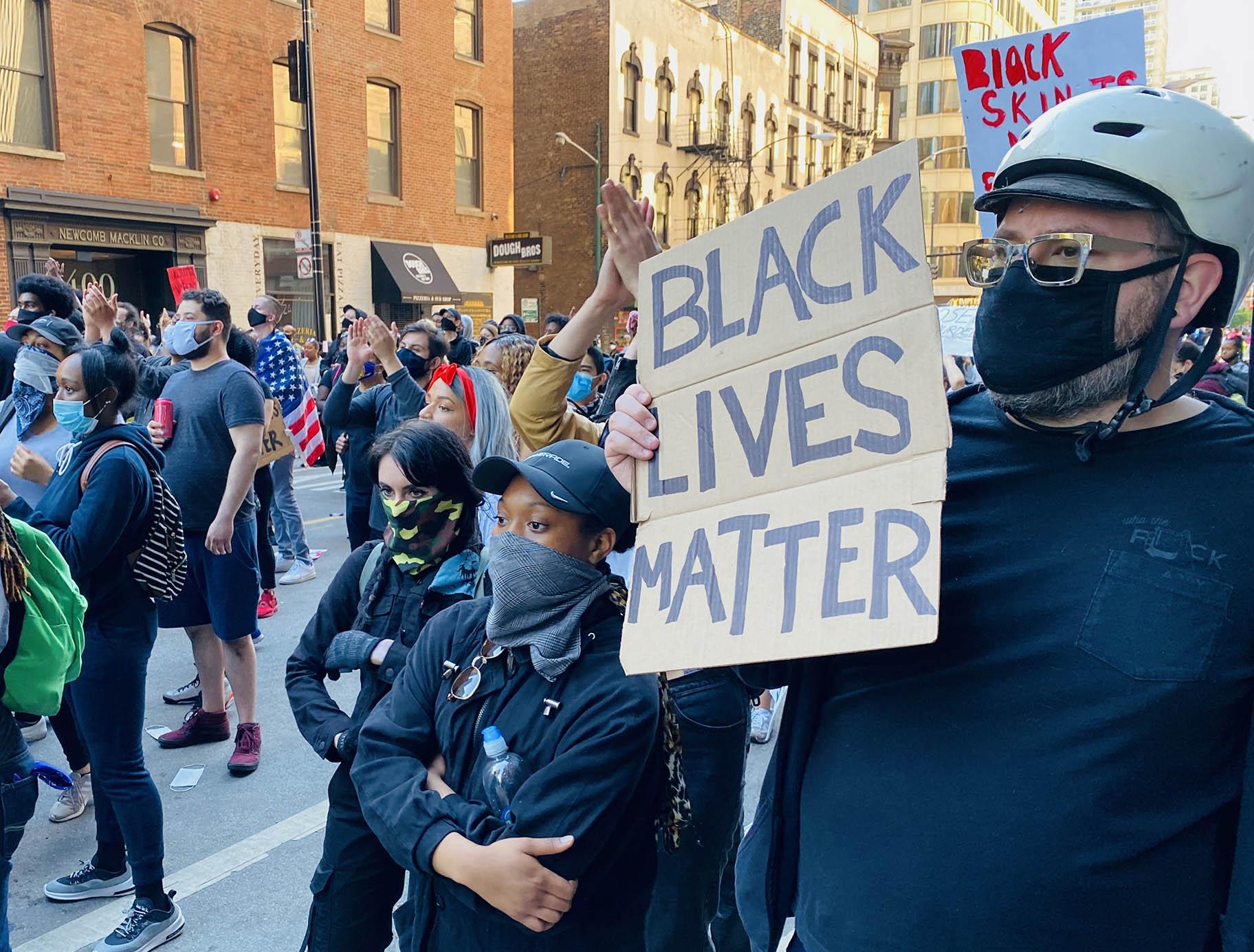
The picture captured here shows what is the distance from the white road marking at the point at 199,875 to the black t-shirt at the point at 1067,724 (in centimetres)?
298

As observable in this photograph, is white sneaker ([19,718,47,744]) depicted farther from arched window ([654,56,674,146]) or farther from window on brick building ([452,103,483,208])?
arched window ([654,56,674,146])

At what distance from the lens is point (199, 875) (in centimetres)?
371

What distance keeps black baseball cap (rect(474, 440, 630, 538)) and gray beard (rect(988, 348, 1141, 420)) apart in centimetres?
88

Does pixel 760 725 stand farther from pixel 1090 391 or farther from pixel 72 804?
pixel 1090 391

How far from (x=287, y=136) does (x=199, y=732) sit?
638 inches

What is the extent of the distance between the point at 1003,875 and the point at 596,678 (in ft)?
2.87

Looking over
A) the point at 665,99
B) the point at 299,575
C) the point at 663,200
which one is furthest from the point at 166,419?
the point at 665,99

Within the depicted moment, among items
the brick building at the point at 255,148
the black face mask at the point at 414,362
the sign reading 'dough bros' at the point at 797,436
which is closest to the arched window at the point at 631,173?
the brick building at the point at 255,148

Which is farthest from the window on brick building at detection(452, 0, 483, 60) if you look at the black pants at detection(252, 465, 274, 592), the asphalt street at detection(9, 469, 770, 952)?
the asphalt street at detection(9, 469, 770, 952)

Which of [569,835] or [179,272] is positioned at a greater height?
[179,272]

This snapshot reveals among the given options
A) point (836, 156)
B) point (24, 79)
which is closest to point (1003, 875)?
point (24, 79)

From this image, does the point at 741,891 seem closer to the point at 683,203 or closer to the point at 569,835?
the point at 569,835

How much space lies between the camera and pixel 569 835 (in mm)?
1805

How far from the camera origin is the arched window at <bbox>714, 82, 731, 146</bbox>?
30359 mm
